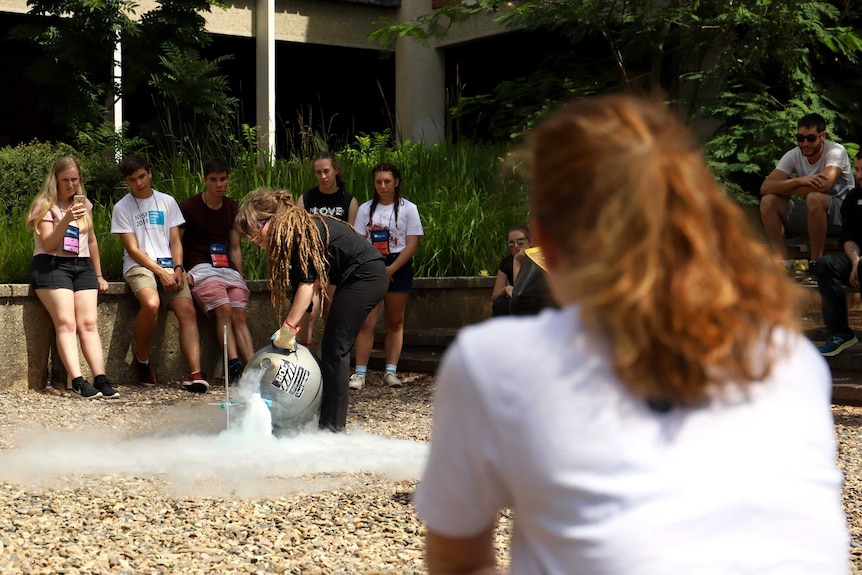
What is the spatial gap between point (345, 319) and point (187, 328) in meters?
2.84

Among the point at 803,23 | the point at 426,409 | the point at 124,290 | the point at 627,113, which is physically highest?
the point at 803,23

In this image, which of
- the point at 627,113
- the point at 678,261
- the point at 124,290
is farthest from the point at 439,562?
the point at 124,290

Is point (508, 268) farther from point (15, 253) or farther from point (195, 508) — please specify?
point (195, 508)

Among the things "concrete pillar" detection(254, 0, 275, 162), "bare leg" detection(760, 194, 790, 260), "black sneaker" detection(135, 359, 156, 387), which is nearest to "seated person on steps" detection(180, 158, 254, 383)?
"black sneaker" detection(135, 359, 156, 387)

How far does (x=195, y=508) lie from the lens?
4.87 m

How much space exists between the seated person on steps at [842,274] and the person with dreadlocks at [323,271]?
10.5 ft

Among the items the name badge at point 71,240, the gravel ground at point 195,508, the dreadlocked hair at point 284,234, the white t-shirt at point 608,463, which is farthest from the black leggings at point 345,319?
the white t-shirt at point 608,463

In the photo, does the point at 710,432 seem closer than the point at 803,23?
Yes

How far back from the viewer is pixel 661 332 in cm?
123

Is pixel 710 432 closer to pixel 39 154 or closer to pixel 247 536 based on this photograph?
pixel 247 536

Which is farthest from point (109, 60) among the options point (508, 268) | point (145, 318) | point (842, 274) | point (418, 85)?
point (842, 274)

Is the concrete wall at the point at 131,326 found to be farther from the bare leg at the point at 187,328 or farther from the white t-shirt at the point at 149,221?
the white t-shirt at the point at 149,221

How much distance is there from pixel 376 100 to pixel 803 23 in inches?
444

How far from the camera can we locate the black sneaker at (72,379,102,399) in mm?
8281
